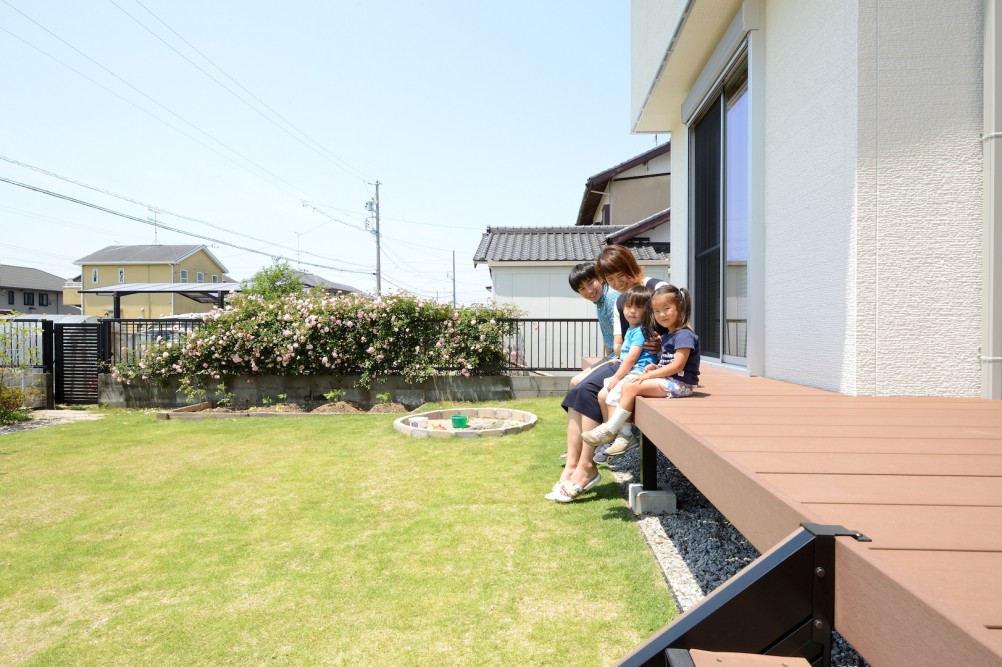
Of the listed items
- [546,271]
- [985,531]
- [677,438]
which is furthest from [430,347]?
[985,531]

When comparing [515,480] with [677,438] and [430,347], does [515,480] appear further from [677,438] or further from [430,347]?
[430,347]

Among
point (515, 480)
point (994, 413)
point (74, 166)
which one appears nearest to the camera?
point (994, 413)

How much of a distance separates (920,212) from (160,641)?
3.39m

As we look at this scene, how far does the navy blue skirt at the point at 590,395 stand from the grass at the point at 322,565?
538mm

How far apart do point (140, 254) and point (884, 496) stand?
43.4 meters

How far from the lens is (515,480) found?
12.2 feet

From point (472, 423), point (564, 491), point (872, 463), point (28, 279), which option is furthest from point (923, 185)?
point (28, 279)

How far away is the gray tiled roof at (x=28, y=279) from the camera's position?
3816cm

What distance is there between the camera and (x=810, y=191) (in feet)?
9.15

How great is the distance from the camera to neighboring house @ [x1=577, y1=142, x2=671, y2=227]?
45.8 ft

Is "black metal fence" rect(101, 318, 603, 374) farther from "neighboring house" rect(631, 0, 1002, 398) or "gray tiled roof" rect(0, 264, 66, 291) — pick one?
"gray tiled roof" rect(0, 264, 66, 291)

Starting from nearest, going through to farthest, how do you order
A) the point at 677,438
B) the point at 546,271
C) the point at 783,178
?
the point at 677,438 → the point at 783,178 → the point at 546,271

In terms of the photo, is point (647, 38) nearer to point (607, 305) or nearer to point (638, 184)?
point (607, 305)

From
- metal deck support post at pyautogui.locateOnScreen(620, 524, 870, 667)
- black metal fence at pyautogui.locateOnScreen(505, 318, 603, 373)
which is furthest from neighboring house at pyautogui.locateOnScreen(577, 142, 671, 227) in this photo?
metal deck support post at pyautogui.locateOnScreen(620, 524, 870, 667)
